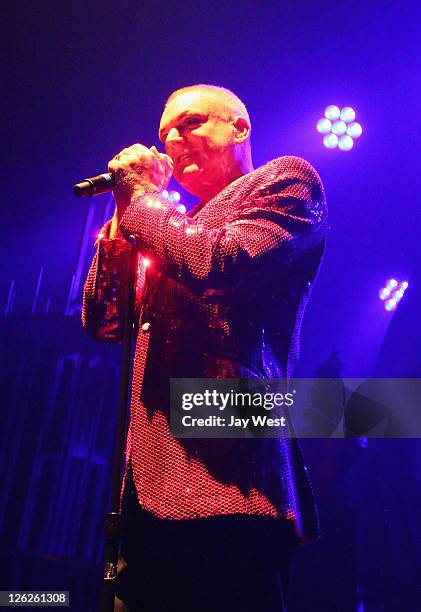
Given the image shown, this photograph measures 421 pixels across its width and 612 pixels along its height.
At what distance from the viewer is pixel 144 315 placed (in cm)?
144

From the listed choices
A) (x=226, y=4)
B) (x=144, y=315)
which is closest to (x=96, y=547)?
(x=144, y=315)

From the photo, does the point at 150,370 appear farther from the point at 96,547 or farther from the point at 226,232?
the point at 96,547

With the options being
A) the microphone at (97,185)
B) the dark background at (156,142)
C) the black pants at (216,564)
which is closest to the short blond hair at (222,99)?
the microphone at (97,185)

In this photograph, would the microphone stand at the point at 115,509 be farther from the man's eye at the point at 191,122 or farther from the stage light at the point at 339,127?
the stage light at the point at 339,127

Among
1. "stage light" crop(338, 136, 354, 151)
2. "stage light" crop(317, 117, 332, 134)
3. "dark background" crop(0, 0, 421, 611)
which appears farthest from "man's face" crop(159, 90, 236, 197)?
"stage light" crop(338, 136, 354, 151)

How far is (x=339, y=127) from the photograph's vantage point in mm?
4816

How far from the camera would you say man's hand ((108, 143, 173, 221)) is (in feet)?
4.55

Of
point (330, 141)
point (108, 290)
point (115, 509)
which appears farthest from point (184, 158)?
point (330, 141)

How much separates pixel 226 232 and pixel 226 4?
10.9 feet

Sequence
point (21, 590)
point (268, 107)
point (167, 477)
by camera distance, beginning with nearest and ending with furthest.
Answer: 1. point (167, 477)
2. point (21, 590)
3. point (268, 107)

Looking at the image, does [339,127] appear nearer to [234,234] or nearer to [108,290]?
[108,290]

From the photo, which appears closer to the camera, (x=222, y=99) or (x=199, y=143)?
(x=199, y=143)

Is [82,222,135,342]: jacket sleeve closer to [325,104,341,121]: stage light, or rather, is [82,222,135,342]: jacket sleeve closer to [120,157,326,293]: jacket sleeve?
[120,157,326,293]: jacket sleeve

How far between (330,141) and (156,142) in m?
1.57
